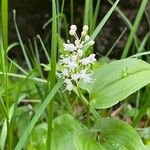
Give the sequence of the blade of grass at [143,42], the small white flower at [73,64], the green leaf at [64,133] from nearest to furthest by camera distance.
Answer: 1. the small white flower at [73,64]
2. the green leaf at [64,133]
3. the blade of grass at [143,42]

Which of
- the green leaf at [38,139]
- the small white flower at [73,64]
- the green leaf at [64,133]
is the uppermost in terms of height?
the small white flower at [73,64]

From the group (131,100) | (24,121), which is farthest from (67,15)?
(24,121)

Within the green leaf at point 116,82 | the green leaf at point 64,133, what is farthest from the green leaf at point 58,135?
the green leaf at point 116,82

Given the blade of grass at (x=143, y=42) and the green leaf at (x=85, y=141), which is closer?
the green leaf at (x=85, y=141)

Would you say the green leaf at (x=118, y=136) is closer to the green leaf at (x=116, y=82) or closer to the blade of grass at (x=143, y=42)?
the green leaf at (x=116, y=82)

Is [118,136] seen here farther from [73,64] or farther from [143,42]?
[143,42]

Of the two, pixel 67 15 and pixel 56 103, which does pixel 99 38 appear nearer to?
pixel 67 15

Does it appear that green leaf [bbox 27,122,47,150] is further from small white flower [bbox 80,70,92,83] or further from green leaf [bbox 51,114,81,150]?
small white flower [bbox 80,70,92,83]
